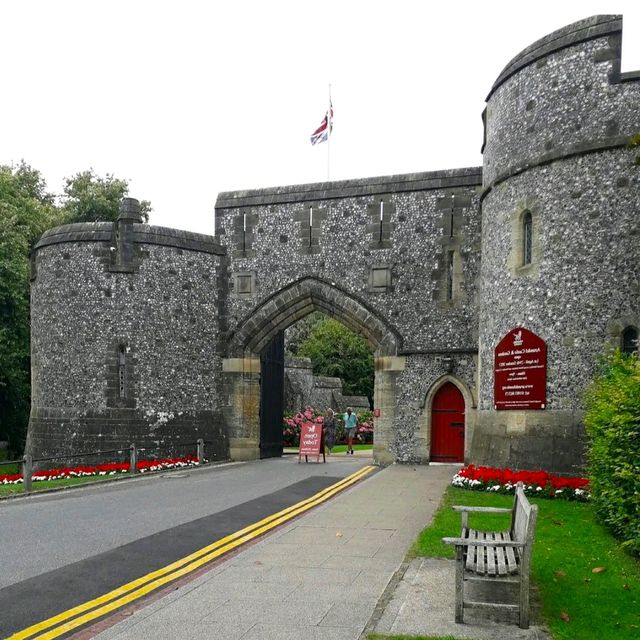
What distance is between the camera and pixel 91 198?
33.6 metres

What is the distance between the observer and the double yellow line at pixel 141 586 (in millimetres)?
5549

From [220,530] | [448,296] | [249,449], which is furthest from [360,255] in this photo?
[220,530]

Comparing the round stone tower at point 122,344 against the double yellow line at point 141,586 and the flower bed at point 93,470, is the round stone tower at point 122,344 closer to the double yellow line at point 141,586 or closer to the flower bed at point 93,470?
the flower bed at point 93,470

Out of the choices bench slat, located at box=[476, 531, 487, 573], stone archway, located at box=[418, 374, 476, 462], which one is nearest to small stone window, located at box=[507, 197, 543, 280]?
stone archway, located at box=[418, 374, 476, 462]

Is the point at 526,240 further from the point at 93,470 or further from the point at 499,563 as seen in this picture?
the point at 93,470

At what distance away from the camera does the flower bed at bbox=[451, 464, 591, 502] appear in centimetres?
1255

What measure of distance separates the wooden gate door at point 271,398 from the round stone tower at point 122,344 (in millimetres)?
1509

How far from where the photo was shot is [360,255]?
2008 centimetres

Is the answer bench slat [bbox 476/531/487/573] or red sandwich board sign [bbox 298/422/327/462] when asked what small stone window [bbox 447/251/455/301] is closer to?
red sandwich board sign [bbox 298/422/327/462]

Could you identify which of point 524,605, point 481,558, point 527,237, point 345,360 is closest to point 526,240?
point 527,237

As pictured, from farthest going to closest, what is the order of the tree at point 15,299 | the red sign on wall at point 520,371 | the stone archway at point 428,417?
the tree at point 15,299 → the stone archway at point 428,417 → the red sign on wall at point 520,371

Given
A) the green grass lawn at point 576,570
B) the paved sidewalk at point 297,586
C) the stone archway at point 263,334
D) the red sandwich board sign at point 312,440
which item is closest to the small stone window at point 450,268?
the stone archway at point 263,334

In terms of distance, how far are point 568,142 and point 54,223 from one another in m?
23.4

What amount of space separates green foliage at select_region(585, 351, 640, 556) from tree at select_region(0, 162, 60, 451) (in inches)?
737
